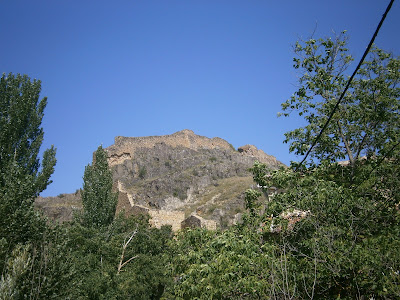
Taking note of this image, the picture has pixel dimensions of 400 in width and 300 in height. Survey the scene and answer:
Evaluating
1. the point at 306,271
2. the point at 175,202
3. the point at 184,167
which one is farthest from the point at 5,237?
the point at 184,167

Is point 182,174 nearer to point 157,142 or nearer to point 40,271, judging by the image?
point 157,142

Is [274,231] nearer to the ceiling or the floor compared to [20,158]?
nearer to the floor

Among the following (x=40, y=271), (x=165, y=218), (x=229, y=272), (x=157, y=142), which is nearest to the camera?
(x=229, y=272)

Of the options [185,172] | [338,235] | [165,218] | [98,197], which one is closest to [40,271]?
[338,235]

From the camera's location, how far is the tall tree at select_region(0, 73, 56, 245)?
1114 centimetres

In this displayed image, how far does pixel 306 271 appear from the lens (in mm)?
7363

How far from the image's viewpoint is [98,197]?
22578 mm

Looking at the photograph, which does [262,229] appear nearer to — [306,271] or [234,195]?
[306,271]

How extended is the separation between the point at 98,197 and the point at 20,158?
9.49 metres

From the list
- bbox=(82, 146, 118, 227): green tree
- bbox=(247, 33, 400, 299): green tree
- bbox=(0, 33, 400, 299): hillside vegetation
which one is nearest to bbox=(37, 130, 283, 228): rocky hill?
bbox=(82, 146, 118, 227): green tree

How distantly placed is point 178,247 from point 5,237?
4.76 m

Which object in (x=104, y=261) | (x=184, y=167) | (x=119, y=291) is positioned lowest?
(x=119, y=291)

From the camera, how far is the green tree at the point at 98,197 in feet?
71.3

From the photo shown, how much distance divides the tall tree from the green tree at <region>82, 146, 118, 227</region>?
8.35 m
